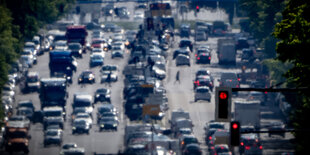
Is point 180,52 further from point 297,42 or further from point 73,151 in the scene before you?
point 297,42

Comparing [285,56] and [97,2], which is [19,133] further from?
[97,2]

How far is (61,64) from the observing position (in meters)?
107

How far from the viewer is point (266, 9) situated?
4633 inches

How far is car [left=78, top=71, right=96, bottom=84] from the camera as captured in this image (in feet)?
348

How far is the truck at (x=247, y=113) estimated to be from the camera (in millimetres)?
84875

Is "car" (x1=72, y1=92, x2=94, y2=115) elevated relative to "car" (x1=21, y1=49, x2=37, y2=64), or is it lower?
lower

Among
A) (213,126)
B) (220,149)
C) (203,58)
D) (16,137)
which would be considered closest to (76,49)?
(203,58)

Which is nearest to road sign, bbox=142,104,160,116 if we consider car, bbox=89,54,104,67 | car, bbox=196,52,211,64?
car, bbox=89,54,104,67

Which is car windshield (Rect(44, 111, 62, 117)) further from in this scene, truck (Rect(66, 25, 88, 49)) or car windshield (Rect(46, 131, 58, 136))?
truck (Rect(66, 25, 88, 49))

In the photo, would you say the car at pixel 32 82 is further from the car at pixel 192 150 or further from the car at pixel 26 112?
the car at pixel 192 150

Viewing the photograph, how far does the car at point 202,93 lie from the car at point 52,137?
59.4 ft

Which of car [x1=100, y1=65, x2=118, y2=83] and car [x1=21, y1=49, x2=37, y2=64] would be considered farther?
car [x1=21, y1=49, x2=37, y2=64]

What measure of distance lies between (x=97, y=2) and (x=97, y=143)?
80.2m

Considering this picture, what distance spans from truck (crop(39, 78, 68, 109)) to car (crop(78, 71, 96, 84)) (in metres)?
10.7
